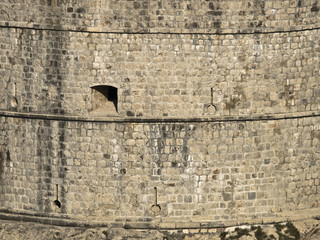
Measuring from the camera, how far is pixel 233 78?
2777 centimetres

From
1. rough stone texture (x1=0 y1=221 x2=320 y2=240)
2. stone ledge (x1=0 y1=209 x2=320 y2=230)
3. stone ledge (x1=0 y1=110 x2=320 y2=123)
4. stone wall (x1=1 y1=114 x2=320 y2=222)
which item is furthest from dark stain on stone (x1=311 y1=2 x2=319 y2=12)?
rough stone texture (x1=0 y1=221 x2=320 y2=240)

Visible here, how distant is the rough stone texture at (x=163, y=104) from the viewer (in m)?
27.6

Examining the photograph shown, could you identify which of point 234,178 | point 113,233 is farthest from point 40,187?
point 234,178

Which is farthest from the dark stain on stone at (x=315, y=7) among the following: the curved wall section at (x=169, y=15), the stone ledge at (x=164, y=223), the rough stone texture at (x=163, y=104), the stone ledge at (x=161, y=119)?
the stone ledge at (x=164, y=223)

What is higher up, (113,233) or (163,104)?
(163,104)

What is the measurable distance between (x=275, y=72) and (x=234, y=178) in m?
2.00

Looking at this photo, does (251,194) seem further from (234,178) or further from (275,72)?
(275,72)

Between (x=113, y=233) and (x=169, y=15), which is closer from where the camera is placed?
(x=169, y=15)

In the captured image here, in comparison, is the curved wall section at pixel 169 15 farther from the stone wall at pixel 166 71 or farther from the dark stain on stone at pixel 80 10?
the stone wall at pixel 166 71

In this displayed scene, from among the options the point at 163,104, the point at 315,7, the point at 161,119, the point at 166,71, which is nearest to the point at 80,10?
the point at 166,71

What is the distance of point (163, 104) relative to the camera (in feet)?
90.8

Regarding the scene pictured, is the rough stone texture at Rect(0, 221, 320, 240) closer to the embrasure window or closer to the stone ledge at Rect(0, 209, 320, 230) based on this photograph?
the stone ledge at Rect(0, 209, 320, 230)

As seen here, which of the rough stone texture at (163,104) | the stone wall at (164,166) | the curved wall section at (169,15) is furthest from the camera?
the stone wall at (164,166)

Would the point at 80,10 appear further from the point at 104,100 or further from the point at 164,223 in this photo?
the point at 164,223
